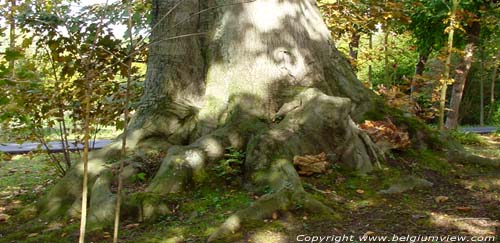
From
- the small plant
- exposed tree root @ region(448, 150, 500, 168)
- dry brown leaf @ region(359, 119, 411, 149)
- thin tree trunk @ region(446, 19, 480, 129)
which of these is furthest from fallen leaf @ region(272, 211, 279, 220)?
thin tree trunk @ region(446, 19, 480, 129)

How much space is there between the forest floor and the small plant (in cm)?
8

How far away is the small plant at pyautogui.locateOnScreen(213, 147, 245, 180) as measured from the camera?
5242 millimetres

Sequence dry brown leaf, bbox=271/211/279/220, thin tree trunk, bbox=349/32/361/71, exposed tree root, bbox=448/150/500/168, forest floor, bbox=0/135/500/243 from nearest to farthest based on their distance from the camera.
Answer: forest floor, bbox=0/135/500/243 < dry brown leaf, bbox=271/211/279/220 < exposed tree root, bbox=448/150/500/168 < thin tree trunk, bbox=349/32/361/71

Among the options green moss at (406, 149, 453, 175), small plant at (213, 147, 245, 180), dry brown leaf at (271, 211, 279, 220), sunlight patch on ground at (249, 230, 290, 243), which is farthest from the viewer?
green moss at (406, 149, 453, 175)

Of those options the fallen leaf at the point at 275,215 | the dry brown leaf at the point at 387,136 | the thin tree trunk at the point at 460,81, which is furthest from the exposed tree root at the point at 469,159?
the thin tree trunk at the point at 460,81

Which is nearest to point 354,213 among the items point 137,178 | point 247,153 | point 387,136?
point 247,153

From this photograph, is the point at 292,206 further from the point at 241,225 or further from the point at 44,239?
the point at 44,239

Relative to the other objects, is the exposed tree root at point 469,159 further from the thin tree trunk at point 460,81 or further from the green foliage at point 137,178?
the thin tree trunk at point 460,81

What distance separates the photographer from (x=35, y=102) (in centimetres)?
688

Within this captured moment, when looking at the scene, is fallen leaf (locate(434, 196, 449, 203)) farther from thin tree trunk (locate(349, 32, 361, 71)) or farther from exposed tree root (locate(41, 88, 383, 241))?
thin tree trunk (locate(349, 32, 361, 71))

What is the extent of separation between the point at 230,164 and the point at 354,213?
1.57 meters

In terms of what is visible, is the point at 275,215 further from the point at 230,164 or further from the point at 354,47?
the point at 354,47

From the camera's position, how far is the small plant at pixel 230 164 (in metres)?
5.24

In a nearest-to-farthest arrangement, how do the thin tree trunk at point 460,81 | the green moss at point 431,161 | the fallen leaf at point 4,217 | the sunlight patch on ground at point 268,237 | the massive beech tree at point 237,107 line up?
the sunlight patch on ground at point 268,237 < the massive beech tree at point 237,107 < the fallen leaf at point 4,217 < the green moss at point 431,161 < the thin tree trunk at point 460,81
